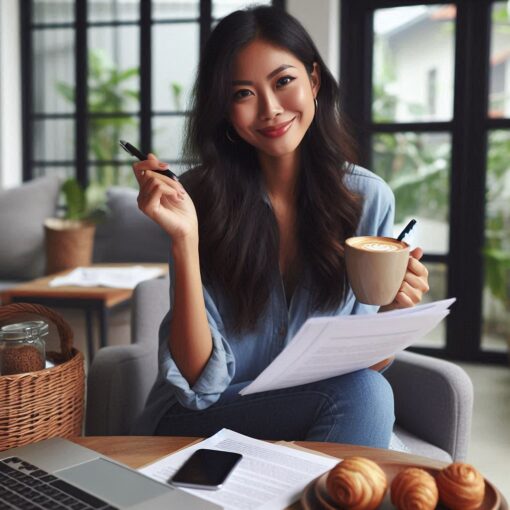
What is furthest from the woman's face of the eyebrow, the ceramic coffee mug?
the ceramic coffee mug

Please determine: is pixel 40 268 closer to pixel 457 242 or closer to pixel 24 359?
pixel 457 242

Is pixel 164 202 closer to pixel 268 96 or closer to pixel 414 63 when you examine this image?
pixel 268 96

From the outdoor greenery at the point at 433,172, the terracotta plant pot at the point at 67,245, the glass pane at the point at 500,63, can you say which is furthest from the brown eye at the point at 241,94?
the glass pane at the point at 500,63

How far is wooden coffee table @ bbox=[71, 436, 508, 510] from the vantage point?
97 centimetres

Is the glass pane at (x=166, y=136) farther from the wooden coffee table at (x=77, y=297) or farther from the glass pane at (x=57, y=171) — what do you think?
the wooden coffee table at (x=77, y=297)

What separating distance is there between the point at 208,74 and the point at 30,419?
756 mm

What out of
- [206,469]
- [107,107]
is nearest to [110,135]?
[107,107]

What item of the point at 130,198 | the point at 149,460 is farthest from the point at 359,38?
the point at 149,460

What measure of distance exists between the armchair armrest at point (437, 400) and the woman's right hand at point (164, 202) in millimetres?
646

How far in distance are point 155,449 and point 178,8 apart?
144 inches

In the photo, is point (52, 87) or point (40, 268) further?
point (52, 87)

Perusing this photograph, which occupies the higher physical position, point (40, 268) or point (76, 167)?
point (76, 167)

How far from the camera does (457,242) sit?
377 centimetres

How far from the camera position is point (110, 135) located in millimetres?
4355
